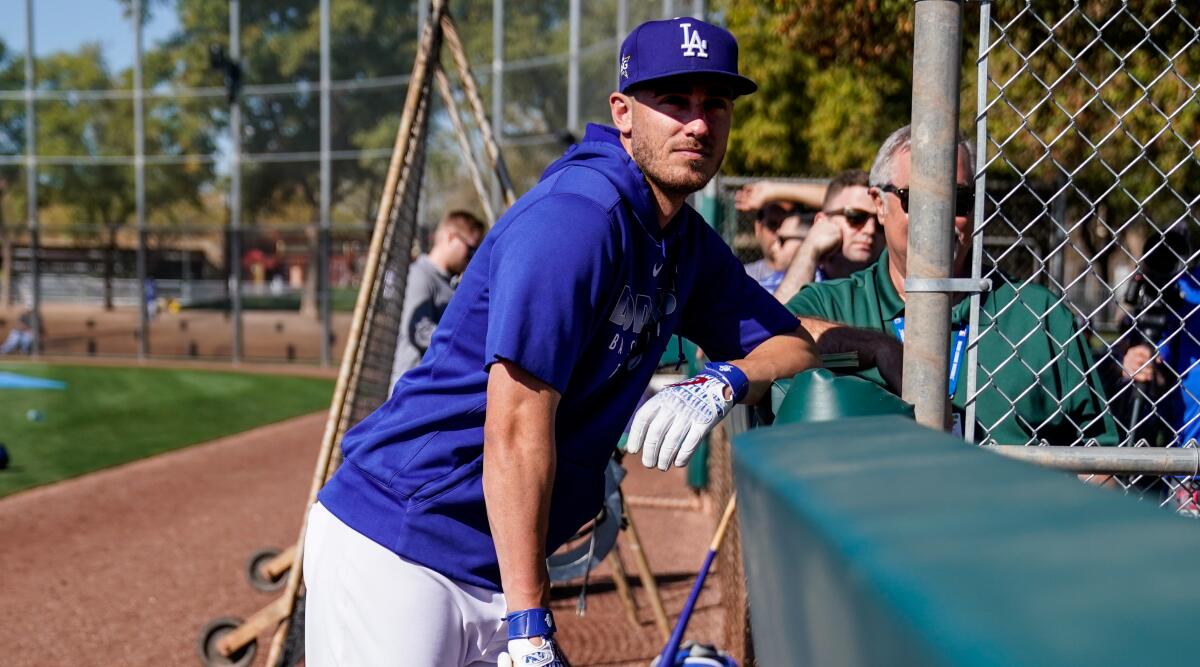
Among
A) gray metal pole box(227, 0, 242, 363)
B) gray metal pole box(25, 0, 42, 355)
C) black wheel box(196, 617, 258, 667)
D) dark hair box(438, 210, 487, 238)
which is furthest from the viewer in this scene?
gray metal pole box(25, 0, 42, 355)

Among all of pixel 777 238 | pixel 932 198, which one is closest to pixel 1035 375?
pixel 932 198

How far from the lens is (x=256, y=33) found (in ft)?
80.2

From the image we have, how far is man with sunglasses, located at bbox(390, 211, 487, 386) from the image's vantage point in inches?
239

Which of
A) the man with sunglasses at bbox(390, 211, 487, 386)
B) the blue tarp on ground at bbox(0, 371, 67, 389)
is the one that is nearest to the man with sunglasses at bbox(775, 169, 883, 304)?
the man with sunglasses at bbox(390, 211, 487, 386)

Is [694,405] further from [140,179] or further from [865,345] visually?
[140,179]

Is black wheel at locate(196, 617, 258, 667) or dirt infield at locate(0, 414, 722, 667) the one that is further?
dirt infield at locate(0, 414, 722, 667)

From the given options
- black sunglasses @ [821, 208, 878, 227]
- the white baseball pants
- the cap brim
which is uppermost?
the cap brim

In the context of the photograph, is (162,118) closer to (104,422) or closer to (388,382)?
(104,422)

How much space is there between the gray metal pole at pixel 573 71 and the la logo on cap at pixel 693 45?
18190 millimetres

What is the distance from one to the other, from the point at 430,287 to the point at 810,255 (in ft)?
8.60

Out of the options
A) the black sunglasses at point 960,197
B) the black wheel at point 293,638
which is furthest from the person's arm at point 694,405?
the black wheel at point 293,638

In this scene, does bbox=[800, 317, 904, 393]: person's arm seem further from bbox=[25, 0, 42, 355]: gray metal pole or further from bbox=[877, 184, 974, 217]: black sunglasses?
bbox=[25, 0, 42, 355]: gray metal pole

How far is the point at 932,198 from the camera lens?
1.99 metres

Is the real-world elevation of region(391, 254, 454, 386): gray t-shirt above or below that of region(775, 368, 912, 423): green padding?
below
